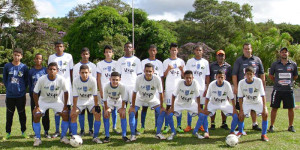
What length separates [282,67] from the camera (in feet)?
23.3

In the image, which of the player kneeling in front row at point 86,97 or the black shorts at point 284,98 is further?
the black shorts at point 284,98

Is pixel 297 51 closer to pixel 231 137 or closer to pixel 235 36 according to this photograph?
pixel 235 36

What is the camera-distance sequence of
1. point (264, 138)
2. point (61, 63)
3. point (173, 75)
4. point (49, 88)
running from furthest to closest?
point (173, 75) → point (61, 63) → point (264, 138) → point (49, 88)

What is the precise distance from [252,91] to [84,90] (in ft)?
12.5

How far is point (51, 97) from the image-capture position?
19.7 ft

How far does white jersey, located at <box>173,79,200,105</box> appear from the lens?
20.9 feet

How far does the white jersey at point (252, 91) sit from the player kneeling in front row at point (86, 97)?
3272 millimetres

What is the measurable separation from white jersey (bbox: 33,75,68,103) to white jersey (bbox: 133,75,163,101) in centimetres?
162

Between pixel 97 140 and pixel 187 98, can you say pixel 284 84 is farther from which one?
pixel 97 140

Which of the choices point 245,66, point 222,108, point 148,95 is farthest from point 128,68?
point 245,66

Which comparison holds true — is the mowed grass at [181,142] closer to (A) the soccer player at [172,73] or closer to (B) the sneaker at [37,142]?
Answer: (B) the sneaker at [37,142]

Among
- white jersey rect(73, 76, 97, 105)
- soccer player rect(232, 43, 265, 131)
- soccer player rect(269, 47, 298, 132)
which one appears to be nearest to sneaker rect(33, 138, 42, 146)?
white jersey rect(73, 76, 97, 105)

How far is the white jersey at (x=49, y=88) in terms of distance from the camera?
19.4ft

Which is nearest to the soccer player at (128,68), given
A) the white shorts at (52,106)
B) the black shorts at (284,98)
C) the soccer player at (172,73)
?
the soccer player at (172,73)
